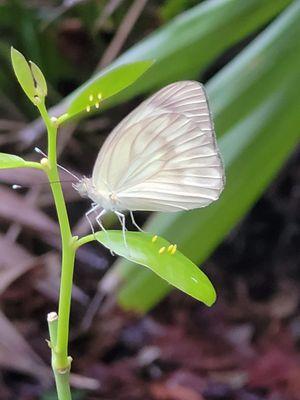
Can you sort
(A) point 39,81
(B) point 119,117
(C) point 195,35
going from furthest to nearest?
(B) point 119,117 → (C) point 195,35 → (A) point 39,81

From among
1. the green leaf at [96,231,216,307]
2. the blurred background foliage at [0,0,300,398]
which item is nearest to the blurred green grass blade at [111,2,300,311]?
the blurred background foliage at [0,0,300,398]

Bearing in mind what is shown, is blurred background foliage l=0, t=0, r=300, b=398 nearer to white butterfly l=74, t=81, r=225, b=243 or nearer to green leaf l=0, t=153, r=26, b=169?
white butterfly l=74, t=81, r=225, b=243

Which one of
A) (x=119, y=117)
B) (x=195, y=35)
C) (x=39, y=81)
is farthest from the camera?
(x=119, y=117)

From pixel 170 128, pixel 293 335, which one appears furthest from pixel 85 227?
pixel 170 128

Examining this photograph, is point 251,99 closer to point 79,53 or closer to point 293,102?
point 293,102

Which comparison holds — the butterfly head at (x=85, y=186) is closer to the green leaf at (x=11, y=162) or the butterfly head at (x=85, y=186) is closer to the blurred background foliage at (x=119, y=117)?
the green leaf at (x=11, y=162)

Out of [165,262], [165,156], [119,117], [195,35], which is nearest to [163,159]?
[165,156]

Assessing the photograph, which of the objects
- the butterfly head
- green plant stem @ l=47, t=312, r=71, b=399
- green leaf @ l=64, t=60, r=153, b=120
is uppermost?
the butterfly head

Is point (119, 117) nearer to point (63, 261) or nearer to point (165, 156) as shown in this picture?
point (165, 156)
